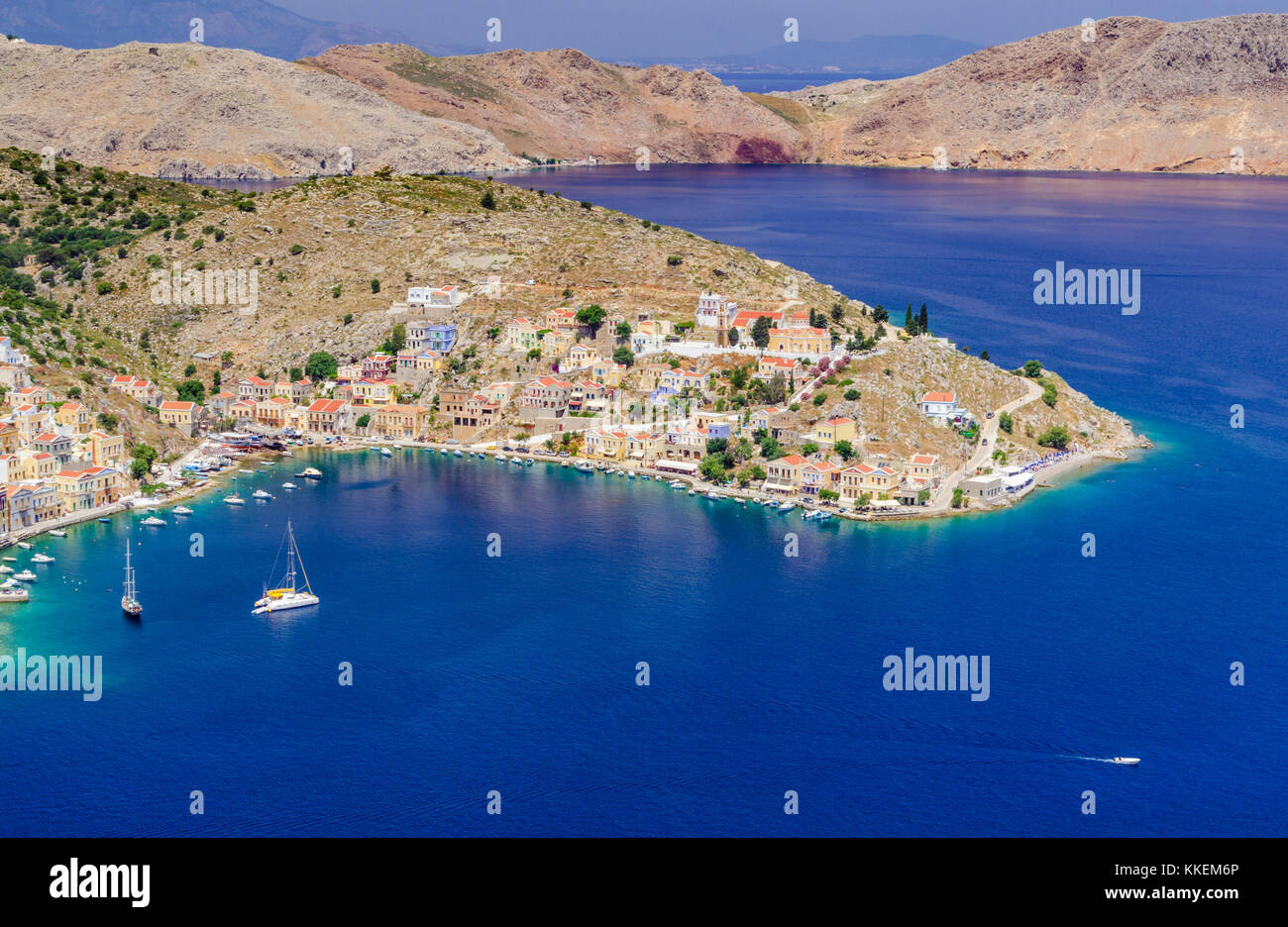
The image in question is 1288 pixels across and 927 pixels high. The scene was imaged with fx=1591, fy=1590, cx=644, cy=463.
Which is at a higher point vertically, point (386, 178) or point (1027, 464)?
point (386, 178)

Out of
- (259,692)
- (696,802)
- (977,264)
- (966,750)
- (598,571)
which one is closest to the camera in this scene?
(696,802)

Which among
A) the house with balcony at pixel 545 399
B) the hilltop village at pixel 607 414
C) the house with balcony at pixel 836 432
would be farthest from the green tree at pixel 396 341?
the house with balcony at pixel 836 432

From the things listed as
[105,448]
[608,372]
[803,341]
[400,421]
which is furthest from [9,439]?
[803,341]

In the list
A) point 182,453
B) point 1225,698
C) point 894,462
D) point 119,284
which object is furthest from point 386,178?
point 1225,698

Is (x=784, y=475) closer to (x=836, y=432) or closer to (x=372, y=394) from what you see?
(x=836, y=432)

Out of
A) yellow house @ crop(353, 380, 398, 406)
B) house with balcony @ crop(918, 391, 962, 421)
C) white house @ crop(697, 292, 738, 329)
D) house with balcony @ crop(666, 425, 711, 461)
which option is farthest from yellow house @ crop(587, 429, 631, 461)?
house with balcony @ crop(918, 391, 962, 421)

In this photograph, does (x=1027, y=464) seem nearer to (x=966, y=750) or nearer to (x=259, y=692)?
(x=966, y=750)

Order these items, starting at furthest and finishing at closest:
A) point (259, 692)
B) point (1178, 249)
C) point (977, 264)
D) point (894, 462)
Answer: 1. point (1178, 249)
2. point (977, 264)
3. point (894, 462)
4. point (259, 692)
